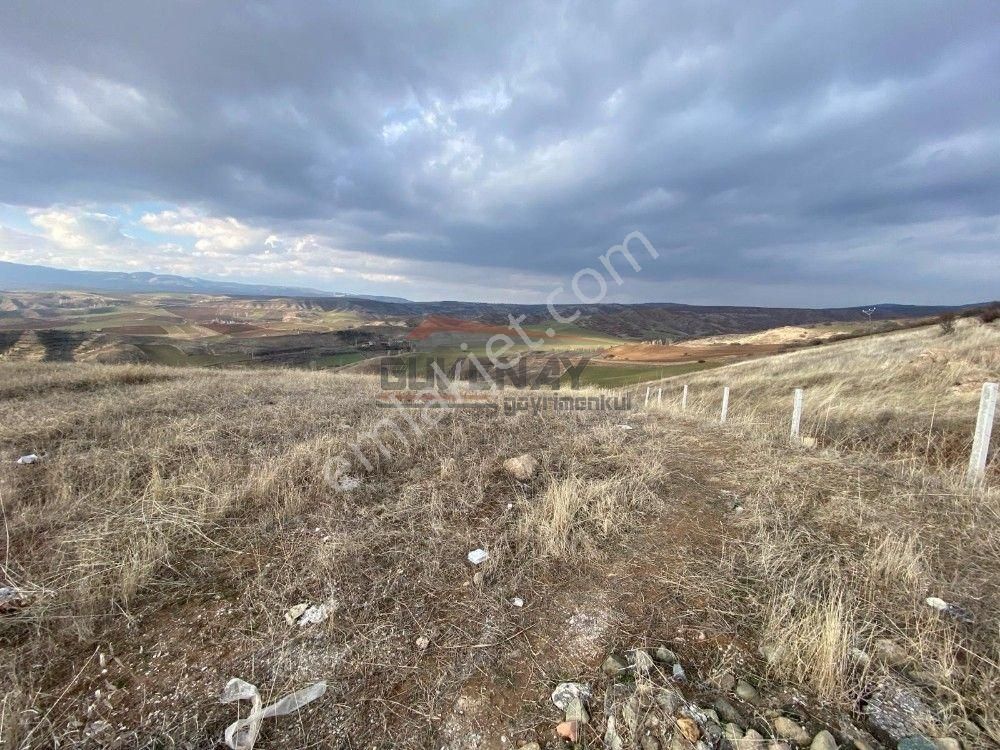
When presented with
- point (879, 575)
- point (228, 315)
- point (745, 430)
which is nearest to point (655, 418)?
point (745, 430)

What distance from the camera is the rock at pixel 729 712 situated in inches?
75.4

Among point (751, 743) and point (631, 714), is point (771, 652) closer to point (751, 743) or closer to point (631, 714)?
point (751, 743)

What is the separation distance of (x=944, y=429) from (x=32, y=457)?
13.2m

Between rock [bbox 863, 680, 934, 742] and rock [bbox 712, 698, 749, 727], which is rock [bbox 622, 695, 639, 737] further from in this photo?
rock [bbox 863, 680, 934, 742]

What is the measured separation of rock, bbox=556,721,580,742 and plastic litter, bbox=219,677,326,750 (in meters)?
1.26

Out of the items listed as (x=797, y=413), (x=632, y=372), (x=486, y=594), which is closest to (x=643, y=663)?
(x=486, y=594)

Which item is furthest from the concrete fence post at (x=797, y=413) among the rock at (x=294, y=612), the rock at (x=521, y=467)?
the rock at (x=294, y=612)

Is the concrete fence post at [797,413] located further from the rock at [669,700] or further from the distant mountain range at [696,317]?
the distant mountain range at [696,317]

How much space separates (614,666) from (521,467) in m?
2.88

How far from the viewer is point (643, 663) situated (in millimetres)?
2191

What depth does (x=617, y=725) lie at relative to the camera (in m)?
1.92

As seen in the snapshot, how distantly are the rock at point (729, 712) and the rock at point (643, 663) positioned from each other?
32cm

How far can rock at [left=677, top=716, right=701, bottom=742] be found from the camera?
1829 mm

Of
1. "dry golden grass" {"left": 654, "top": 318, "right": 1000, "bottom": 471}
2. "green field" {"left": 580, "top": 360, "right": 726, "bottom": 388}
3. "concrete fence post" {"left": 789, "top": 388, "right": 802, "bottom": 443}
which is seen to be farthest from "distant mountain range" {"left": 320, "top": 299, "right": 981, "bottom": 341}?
"concrete fence post" {"left": 789, "top": 388, "right": 802, "bottom": 443}
